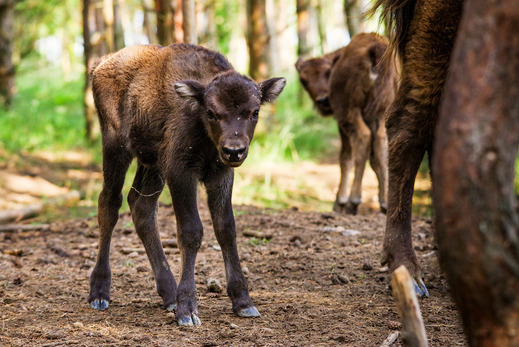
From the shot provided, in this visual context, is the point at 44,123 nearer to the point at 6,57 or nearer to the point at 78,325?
the point at 6,57

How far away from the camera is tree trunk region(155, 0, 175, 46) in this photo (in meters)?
10.5

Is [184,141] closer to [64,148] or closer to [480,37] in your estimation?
[480,37]

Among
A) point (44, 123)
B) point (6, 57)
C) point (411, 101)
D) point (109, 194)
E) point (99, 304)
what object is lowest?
point (99, 304)

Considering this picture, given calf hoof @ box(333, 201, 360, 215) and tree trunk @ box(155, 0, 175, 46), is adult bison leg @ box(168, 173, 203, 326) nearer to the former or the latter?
calf hoof @ box(333, 201, 360, 215)

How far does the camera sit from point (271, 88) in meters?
5.11

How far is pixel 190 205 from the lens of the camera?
15.6ft

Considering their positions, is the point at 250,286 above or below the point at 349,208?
below

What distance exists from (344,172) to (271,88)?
179 inches

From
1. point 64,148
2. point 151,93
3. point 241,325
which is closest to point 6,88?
point 64,148

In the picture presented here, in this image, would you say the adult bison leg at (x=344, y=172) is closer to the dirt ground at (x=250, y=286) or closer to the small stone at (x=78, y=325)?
the dirt ground at (x=250, y=286)

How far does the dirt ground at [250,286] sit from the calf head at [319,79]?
232 cm

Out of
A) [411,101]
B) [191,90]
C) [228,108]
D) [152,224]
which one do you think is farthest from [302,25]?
[228,108]

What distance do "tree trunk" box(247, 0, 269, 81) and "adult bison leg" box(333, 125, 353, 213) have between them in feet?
16.4

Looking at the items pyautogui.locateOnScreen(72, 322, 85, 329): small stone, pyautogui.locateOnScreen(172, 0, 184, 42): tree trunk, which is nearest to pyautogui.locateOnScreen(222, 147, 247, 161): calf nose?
pyautogui.locateOnScreen(72, 322, 85, 329): small stone
